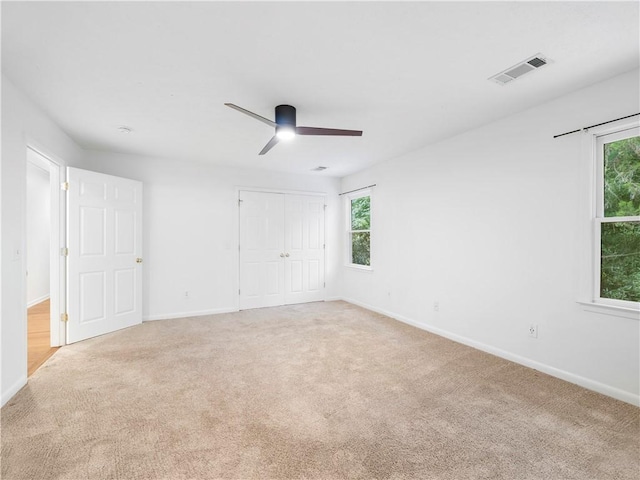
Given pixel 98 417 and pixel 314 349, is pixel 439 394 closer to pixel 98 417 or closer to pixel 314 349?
pixel 314 349

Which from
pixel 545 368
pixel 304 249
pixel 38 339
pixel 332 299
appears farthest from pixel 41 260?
pixel 545 368

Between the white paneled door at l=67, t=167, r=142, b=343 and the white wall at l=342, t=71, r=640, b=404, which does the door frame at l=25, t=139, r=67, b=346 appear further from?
the white wall at l=342, t=71, r=640, b=404

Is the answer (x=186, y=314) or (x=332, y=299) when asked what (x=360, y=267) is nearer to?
(x=332, y=299)

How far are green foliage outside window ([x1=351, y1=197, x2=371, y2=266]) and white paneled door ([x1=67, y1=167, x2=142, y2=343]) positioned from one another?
3.59 meters

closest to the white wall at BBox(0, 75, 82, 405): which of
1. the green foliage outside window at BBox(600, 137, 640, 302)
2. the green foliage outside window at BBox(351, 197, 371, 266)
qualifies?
the green foliage outside window at BBox(351, 197, 371, 266)

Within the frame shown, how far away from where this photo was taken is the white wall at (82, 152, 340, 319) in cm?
468

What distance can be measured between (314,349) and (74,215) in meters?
3.24

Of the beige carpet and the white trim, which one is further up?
the white trim

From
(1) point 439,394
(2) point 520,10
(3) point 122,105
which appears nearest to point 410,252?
(1) point 439,394

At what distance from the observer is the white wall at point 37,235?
18.5ft

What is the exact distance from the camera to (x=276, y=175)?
18.5ft

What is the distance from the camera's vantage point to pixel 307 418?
7.09 ft

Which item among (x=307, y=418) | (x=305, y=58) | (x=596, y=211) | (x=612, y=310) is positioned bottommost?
(x=307, y=418)

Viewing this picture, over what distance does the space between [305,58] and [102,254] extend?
11.7 feet
